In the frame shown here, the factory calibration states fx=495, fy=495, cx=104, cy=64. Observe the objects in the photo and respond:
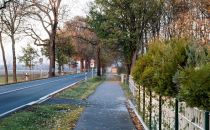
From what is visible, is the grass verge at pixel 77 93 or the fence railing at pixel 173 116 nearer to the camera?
the fence railing at pixel 173 116

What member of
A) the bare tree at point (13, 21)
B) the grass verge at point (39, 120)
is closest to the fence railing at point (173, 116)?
the grass verge at point (39, 120)

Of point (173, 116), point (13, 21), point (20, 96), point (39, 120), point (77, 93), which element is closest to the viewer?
point (173, 116)

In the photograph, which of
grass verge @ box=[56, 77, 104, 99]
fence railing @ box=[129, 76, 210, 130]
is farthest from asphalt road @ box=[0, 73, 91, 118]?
fence railing @ box=[129, 76, 210, 130]

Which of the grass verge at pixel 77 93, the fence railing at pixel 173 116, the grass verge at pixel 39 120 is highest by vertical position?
the fence railing at pixel 173 116

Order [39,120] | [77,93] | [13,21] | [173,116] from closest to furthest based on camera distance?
[173,116]
[39,120]
[77,93]
[13,21]

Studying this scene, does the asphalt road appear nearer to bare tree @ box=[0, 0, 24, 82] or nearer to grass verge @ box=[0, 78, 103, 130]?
grass verge @ box=[0, 78, 103, 130]

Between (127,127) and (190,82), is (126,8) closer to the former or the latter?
(127,127)

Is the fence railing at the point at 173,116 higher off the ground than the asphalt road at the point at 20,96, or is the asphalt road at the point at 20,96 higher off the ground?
the fence railing at the point at 173,116

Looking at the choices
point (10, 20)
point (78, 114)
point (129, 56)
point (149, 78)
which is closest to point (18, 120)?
point (78, 114)

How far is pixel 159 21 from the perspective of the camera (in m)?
42.1

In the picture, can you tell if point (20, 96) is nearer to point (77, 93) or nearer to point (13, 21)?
point (77, 93)

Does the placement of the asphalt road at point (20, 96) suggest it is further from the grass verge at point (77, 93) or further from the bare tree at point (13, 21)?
the bare tree at point (13, 21)

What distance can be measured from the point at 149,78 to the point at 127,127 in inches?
119

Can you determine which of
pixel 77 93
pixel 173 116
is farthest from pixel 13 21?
pixel 173 116
